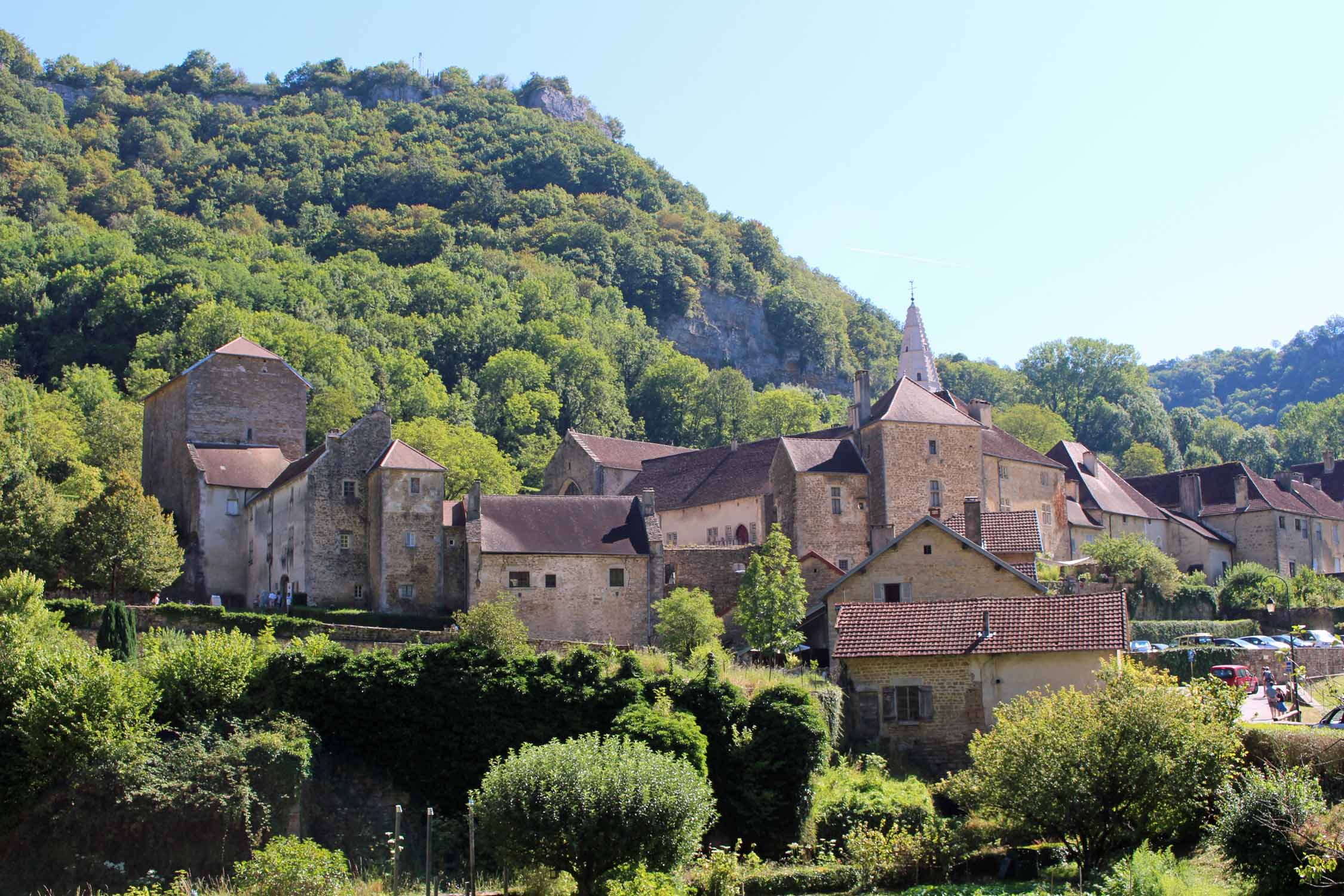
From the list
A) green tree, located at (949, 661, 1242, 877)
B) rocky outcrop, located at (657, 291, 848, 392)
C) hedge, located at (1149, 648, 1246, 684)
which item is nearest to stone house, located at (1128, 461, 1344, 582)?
hedge, located at (1149, 648, 1246, 684)

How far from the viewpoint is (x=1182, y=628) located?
55.2 meters

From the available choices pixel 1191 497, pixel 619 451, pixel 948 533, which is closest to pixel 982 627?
pixel 948 533

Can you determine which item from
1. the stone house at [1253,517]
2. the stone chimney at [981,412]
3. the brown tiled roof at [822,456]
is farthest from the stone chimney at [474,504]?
the stone house at [1253,517]

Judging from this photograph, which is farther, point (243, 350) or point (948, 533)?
point (243, 350)

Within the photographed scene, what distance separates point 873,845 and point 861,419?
33176 millimetres

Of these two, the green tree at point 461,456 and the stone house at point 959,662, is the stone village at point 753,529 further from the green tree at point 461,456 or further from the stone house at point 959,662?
the green tree at point 461,456

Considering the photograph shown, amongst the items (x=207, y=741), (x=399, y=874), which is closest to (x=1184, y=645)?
(x=399, y=874)

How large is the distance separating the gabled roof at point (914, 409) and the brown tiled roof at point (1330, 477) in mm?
37201

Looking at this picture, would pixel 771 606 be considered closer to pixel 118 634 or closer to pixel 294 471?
pixel 118 634

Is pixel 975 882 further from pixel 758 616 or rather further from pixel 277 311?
pixel 277 311

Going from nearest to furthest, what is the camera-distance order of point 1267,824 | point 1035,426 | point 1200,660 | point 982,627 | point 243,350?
point 1267,824 → point 982,627 → point 1200,660 → point 243,350 → point 1035,426

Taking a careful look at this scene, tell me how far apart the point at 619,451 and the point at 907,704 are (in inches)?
1386

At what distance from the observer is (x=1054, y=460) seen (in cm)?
7188

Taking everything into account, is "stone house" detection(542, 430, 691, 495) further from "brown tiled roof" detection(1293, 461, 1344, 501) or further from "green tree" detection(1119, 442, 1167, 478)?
"green tree" detection(1119, 442, 1167, 478)
